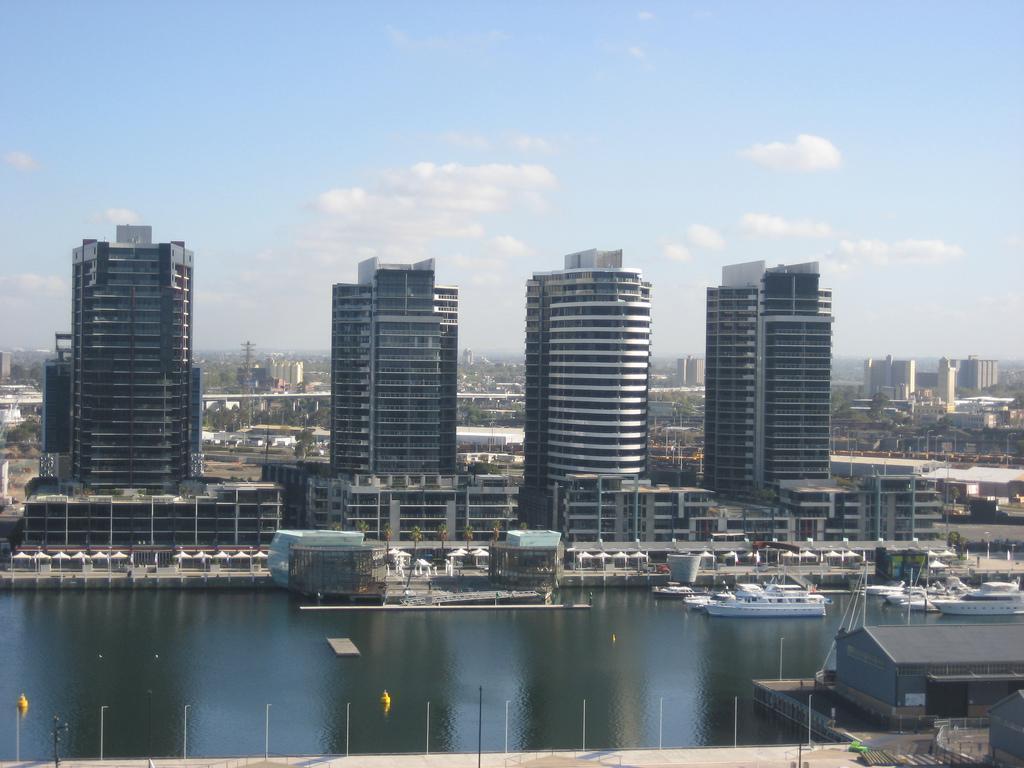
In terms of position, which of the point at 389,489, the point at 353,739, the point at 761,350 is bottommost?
the point at 353,739

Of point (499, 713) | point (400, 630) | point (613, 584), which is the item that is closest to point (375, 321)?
point (613, 584)

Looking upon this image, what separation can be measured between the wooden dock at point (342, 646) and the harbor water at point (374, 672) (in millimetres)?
229

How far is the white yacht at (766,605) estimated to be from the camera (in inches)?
1832

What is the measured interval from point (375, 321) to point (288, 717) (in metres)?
27.7

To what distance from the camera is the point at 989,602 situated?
48750 mm

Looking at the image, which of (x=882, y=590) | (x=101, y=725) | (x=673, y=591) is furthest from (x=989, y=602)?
(x=101, y=725)

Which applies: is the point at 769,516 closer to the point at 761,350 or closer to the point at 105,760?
the point at 761,350

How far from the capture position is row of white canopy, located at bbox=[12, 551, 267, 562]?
49.5 m

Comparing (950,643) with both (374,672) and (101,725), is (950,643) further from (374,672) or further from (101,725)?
(101,725)

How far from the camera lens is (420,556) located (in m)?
53.8

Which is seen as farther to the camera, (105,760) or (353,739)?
(353,739)

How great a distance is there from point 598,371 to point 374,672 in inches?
902

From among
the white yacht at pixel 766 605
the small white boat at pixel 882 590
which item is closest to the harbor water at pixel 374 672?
the white yacht at pixel 766 605

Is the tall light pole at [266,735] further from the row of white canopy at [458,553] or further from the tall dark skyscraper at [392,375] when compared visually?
the tall dark skyscraper at [392,375]
